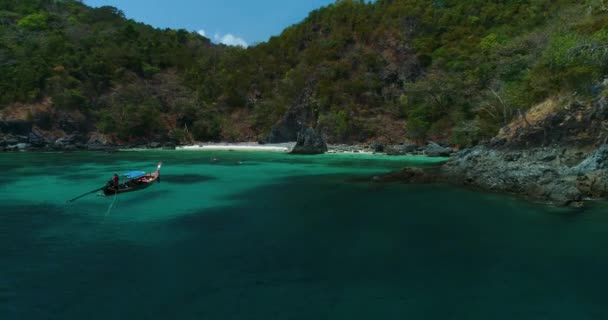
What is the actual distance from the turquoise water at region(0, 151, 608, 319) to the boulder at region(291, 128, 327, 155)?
37212 millimetres

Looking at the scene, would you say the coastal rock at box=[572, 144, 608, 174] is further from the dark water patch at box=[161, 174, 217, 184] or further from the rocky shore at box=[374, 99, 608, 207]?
the dark water patch at box=[161, 174, 217, 184]

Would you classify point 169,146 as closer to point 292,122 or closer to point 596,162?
point 292,122

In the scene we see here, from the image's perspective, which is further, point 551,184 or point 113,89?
point 113,89

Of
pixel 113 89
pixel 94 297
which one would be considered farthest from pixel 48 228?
pixel 113 89

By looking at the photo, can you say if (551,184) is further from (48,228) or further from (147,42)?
(147,42)

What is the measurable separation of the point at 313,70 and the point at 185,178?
6320 cm

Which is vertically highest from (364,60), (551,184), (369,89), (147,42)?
(147,42)

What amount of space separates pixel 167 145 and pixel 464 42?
63337 millimetres

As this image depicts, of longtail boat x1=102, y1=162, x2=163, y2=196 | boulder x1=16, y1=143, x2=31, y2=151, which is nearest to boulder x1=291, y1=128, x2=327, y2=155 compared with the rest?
longtail boat x1=102, y1=162, x2=163, y2=196

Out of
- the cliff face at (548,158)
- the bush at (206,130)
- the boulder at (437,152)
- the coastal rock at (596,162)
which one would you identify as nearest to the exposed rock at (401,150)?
the boulder at (437,152)

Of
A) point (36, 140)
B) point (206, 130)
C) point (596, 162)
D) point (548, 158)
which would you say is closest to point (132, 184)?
point (596, 162)

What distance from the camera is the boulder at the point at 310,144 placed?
64188 millimetres

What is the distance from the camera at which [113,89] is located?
94812 millimetres

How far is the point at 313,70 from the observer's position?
93750 mm
